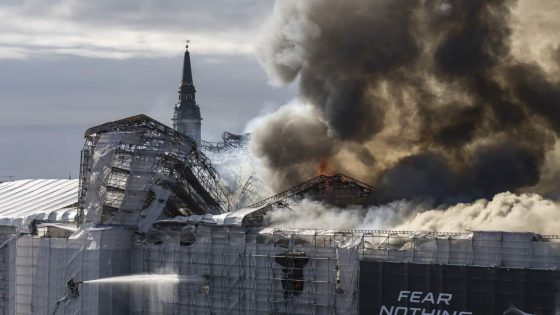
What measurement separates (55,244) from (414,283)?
32990mm

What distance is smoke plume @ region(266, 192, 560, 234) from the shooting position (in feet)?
249

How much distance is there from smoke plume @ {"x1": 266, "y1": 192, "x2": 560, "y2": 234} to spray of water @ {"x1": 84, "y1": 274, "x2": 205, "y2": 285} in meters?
8.67

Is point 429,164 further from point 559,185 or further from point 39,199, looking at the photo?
point 39,199

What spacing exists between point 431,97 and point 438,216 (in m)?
19.6

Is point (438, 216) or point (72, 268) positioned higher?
point (438, 216)

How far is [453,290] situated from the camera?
69562 mm

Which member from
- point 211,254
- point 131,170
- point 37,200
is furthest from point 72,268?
point 37,200

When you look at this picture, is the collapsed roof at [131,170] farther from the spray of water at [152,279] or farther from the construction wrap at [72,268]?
the spray of water at [152,279]

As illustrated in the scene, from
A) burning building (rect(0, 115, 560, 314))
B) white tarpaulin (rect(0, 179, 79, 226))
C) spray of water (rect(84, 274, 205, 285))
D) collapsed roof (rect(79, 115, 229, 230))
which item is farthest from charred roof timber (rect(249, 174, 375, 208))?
white tarpaulin (rect(0, 179, 79, 226))

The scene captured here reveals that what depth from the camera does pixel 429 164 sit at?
97.4 meters

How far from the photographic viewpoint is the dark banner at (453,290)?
66125mm

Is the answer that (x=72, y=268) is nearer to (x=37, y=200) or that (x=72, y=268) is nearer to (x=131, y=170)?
(x=131, y=170)

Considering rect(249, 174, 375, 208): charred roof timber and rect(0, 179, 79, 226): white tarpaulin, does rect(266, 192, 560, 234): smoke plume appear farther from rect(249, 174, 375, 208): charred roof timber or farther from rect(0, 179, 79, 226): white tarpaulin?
rect(0, 179, 79, 226): white tarpaulin

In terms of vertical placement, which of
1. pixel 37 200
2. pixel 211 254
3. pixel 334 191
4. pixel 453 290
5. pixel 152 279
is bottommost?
pixel 152 279
